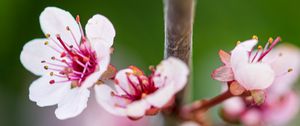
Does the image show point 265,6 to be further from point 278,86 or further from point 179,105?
point 179,105

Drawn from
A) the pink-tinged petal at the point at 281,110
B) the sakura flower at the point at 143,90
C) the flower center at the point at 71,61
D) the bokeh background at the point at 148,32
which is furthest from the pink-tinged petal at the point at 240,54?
the bokeh background at the point at 148,32

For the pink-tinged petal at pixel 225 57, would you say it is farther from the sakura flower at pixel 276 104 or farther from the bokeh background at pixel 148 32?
the bokeh background at pixel 148 32

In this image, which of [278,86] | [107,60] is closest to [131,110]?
[107,60]

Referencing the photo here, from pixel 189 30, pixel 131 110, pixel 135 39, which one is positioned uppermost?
pixel 135 39

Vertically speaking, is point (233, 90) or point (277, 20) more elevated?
point (277, 20)

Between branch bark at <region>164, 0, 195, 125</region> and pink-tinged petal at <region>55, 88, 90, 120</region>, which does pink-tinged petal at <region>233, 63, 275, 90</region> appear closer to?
branch bark at <region>164, 0, 195, 125</region>

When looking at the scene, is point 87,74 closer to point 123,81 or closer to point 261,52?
point 123,81

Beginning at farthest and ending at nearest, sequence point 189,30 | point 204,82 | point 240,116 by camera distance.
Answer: point 204,82, point 240,116, point 189,30

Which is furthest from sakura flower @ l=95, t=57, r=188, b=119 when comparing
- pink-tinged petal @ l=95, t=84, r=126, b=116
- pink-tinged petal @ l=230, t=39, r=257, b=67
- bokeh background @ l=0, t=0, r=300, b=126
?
bokeh background @ l=0, t=0, r=300, b=126
